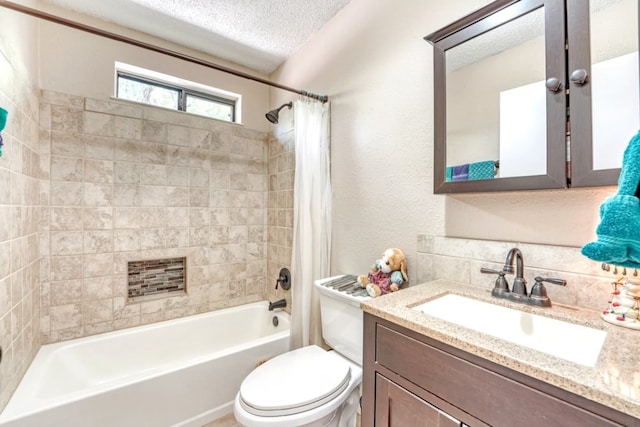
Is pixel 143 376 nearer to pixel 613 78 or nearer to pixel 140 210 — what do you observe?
pixel 140 210

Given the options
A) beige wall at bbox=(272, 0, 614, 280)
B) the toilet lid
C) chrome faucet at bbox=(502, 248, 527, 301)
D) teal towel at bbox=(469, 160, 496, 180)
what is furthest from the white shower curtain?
chrome faucet at bbox=(502, 248, 527, 301)

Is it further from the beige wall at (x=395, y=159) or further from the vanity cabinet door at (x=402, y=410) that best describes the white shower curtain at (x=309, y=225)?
the vanity cabinet door at (x=402, y=410)

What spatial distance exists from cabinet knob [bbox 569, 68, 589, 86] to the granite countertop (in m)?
0.72

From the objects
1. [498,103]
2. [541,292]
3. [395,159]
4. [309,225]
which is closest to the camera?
[541,292]

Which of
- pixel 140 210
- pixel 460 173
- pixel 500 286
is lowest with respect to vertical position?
pixel 500 286

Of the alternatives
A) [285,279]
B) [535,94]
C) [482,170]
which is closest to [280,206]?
[285,279]

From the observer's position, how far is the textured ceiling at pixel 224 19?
1.75 metres

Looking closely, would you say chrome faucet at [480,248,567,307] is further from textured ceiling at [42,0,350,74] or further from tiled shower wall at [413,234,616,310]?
textured ceiling at [42,0,350,74]

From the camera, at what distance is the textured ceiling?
175cm

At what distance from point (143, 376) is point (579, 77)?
225 centimetres

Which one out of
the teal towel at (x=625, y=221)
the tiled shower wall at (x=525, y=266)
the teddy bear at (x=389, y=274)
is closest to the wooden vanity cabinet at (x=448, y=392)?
the teal towel at (x=625, y=221)

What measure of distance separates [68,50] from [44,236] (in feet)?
4.10

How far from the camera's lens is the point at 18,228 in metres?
1.35

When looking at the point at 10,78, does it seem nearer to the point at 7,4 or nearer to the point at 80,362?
the point at 7,4
